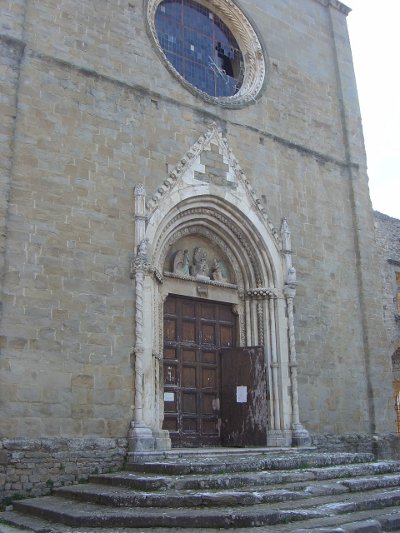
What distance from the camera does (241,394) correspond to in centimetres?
1113

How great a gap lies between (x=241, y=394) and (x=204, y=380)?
2.40ft

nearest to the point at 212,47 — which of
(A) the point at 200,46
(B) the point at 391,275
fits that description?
(A) the point at 200,46

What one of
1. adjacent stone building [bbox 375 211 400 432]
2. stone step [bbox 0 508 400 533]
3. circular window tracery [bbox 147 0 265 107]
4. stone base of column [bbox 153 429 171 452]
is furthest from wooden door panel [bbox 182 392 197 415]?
adjacent stone building [bbox 375 211 400 432]

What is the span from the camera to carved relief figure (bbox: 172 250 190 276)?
36.7 ft

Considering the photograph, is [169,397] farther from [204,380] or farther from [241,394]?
[241,394]

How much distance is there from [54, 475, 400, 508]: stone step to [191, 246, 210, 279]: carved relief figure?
477cm

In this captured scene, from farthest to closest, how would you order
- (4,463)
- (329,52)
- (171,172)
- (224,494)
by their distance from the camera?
(329,52)
(171,172)
(4,463)
(224,494)

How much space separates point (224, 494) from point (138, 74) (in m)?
7.70

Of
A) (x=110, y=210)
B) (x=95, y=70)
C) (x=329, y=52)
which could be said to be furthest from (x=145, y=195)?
(x=329, y=52)

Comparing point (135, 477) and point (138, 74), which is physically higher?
point (138, 74)

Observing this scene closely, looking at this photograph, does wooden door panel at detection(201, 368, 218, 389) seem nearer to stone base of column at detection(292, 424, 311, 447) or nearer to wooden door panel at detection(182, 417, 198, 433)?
wooden door panel at detection(182, 417, 198, 433)

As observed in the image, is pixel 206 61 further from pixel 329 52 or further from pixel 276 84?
pixel 329 52

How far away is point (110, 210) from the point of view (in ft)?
32.7

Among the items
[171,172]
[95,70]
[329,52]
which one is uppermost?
[329,52]
